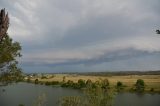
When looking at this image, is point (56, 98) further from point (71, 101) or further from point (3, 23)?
point (3, 23)

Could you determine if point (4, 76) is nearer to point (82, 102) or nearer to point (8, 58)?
point (8, 58)

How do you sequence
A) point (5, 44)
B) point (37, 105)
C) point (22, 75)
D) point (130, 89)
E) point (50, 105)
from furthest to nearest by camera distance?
point (130, 89), point (50, 105), point (22, 75), point (5, 44), point (37, 105)

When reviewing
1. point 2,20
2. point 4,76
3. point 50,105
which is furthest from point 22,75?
point 50,105

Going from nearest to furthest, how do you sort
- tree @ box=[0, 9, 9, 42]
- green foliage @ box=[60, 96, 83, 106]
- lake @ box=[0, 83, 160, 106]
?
tree @ box=[0, 9, 9, 42]
green foliage @ box=[60, 96, 83, 106]
lake @ box=[0, 83, 160, 106]

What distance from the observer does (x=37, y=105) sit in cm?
2173

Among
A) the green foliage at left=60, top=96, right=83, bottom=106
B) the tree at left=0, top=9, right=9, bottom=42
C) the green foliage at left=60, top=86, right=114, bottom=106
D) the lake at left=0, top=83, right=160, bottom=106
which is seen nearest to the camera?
the tree at left=0, top=9, right=9, bottom=42

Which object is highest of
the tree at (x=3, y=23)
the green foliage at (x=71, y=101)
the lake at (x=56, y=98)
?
the tree at (x=3, y=23)

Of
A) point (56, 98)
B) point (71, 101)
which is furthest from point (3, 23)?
point (56, 98)

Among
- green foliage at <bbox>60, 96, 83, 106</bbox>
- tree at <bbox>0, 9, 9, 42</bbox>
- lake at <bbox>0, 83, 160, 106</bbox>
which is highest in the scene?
tree at <bbox>0, 9, 9, 42</bbox>

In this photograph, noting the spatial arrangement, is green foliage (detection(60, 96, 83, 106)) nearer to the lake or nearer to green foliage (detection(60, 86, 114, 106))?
green foliage (detection(60, 86, 114, 106))

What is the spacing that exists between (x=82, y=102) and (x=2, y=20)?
11.5 meters

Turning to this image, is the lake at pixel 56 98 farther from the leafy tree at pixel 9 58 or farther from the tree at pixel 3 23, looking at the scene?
the tree at pixel 3 23

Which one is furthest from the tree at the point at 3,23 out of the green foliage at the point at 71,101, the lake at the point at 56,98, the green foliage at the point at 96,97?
the lake at the point at 56,98

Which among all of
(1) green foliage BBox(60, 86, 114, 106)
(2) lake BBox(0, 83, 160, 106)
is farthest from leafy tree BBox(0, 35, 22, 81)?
(2) lake BBox(0, 83, 160, 106)
